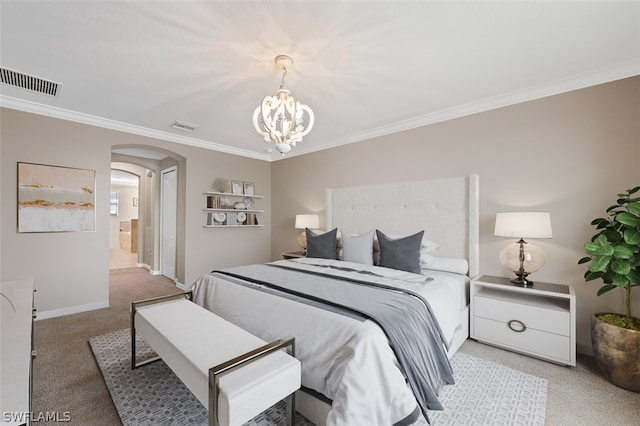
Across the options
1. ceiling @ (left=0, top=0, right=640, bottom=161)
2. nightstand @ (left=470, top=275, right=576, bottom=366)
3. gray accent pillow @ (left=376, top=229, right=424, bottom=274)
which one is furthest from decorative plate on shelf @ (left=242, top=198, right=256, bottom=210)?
nightstand @ (left=470, top=275, right=576, bottom=366)

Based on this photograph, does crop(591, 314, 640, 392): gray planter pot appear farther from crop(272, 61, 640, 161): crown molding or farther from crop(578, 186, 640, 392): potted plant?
crop(272, 61, 640, 161): crown molding

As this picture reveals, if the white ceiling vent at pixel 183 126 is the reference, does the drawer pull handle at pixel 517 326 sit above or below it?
below

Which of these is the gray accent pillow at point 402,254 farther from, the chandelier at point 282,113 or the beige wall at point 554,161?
the chandelier at point 282,113

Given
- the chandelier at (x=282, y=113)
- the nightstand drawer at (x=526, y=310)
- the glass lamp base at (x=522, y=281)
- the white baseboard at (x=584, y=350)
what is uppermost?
the chandelier at (x=282, y=113)

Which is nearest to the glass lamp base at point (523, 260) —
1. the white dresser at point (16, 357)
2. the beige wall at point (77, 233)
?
the white dresser at point (16, 357)

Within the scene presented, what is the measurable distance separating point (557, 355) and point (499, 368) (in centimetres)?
51

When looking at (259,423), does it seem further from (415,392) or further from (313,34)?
(313,34)

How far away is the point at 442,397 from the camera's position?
73.0 inches

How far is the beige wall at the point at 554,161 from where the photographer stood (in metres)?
2.33

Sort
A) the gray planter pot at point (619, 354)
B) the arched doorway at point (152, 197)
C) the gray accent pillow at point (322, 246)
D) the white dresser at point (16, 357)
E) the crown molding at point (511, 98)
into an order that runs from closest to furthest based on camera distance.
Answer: the white dresser at point (16, 357)
the gray planter pot at point (619, 354)
the crown molding at point (511, 98)
the gray accent pillow at point (322, 246)
the arched doorway at point (152, 197)

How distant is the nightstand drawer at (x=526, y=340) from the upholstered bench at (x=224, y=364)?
203cm

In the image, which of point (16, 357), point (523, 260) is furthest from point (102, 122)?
point (523, 260)

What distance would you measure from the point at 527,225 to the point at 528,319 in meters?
0.82

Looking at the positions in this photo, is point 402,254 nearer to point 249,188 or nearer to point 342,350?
point 342,350
